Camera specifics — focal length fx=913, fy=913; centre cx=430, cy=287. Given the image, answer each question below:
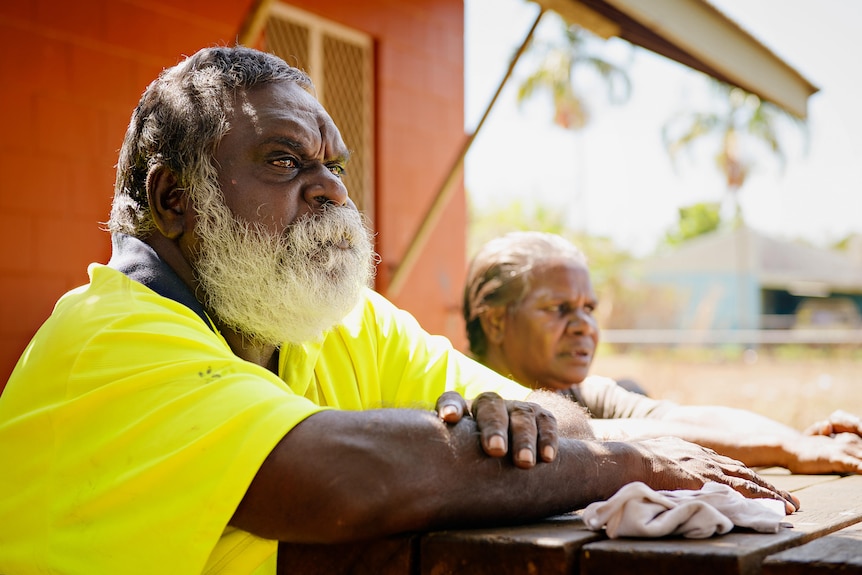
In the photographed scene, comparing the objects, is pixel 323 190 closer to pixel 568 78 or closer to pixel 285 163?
pixel 285 163

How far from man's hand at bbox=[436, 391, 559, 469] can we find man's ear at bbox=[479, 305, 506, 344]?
7.05ft

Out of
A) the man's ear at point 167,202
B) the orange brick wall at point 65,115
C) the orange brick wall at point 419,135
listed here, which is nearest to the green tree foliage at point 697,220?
the orange brick wall at point 419,135

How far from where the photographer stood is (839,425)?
9.83 feet

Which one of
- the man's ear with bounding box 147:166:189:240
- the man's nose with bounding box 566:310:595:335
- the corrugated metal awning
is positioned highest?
the corrugated metal awning


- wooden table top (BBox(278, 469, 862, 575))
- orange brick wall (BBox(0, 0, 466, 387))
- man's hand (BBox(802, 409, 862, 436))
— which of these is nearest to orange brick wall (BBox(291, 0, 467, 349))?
orange brick wall (BBox(0, 0, 466, 387))

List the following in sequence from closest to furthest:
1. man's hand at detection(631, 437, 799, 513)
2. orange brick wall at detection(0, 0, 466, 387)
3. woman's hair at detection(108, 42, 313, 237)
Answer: man's hand at detection(631, 437, 799, 513) < woman's hair at detection(108, 42, 313, 237) < orange brick wall at detection(0, 0, 466, 387)

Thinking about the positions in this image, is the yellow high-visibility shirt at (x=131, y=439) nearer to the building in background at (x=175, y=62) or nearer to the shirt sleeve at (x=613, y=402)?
the building in background at (x=175, y=62)

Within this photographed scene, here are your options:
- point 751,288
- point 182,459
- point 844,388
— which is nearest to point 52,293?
point 182,459

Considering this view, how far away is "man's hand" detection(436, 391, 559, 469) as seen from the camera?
63.0 inches

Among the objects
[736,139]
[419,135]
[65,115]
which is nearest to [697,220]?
[736,139]

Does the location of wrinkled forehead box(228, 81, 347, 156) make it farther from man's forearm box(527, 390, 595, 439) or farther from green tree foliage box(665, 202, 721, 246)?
green tree foliage box(665, 202, 721, 246)

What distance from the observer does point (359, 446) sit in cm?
152

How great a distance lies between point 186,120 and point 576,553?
1406mm

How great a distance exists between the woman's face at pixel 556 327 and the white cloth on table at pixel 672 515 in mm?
2170
